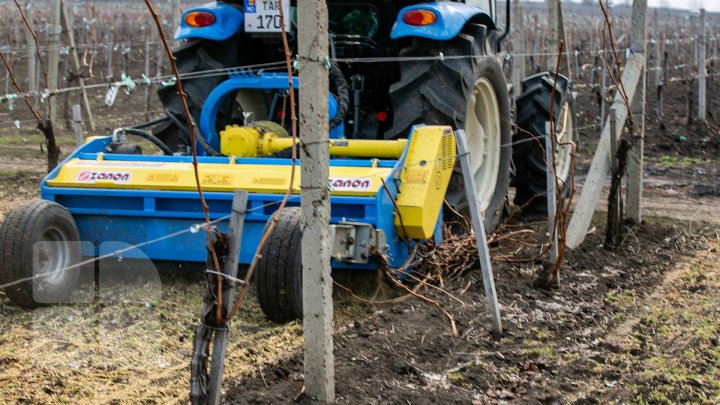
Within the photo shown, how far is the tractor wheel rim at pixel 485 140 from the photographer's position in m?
7.80

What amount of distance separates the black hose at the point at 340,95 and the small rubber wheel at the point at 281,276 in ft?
4.52

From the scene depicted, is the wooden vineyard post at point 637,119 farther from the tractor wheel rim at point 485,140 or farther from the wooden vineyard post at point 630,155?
the tractor wheel rim at point 485,140

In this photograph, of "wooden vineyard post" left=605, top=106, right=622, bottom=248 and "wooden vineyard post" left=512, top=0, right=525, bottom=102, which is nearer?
"wooden vineyard post" left=605, top=106, right=622, bottom=248

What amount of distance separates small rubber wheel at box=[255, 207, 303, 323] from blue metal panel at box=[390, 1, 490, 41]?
178cm

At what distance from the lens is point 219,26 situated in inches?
291

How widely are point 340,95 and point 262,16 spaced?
0.81 metres

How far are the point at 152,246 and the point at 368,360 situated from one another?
1.94 meters

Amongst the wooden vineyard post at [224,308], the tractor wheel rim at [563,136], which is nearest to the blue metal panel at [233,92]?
the tractor wheel rim at [563,136]

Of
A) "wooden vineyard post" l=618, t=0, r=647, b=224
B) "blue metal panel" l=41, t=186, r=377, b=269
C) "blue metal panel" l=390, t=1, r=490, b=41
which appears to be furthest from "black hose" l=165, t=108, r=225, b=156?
"wooden vineyard post" l=618, t=0, r=647, b=224

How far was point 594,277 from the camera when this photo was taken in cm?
709

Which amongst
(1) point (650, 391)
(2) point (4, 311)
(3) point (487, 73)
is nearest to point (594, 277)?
(3) point (487, 73)

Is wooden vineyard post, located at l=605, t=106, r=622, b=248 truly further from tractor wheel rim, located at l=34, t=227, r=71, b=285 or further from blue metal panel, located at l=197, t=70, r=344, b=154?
tractor wheel rim, located at l=34, t=227, r=71, b=285

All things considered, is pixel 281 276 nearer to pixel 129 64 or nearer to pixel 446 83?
pixel 446 83

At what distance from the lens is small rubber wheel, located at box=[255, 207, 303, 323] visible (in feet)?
18.3
